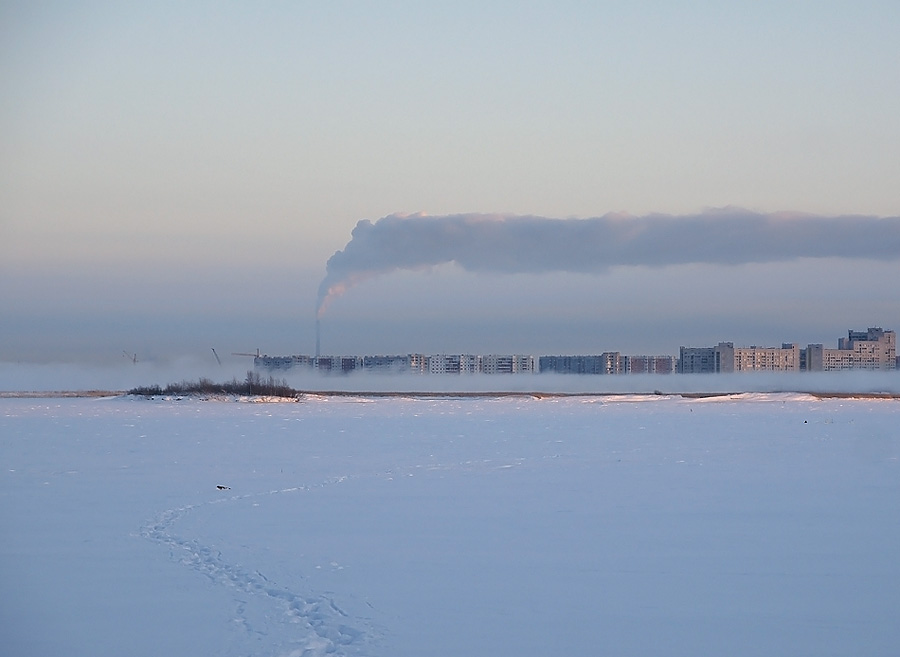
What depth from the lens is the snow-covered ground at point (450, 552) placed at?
18.5 feet

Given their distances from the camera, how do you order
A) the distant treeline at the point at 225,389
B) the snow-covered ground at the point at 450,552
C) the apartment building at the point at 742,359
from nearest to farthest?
the snow-covered ground at the point at 450,552, the distant treeline at the point at 225,389, the apartment building at the point at 742,359

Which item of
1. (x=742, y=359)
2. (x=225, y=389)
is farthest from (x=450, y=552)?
(x=742, y=359)

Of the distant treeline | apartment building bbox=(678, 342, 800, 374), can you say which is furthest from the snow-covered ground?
apartment building bbox=(678, 342, 800, 374)

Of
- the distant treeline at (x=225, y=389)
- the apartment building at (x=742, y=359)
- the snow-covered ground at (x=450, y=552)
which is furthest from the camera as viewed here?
the apartment building at (x=742, y=359)

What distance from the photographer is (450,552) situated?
7.91 meters

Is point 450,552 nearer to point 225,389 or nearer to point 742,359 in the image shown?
point 225,389

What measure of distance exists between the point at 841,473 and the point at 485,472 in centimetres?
507

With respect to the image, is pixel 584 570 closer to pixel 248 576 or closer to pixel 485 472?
pixel 248 576

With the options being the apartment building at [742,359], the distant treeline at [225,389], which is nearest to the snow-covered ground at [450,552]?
the distant treeline at [225,389]

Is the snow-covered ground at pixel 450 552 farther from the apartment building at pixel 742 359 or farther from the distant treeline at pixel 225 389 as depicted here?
the apartment building at pixel 742 359

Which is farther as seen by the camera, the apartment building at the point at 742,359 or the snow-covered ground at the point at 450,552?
the apartment building at the point at 742,359

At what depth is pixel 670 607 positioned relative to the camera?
6.18 m

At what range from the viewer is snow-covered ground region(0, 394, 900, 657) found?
5.63 m

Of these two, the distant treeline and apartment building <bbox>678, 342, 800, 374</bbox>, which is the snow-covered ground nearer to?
the distant treeline
